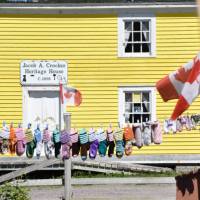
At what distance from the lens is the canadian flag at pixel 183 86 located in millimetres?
4973

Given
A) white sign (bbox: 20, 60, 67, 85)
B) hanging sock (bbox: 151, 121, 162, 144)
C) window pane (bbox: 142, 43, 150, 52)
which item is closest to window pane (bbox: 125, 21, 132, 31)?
window pane (bbox: 142, 43, 150, 52)

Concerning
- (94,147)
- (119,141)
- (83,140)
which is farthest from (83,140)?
(119,141)

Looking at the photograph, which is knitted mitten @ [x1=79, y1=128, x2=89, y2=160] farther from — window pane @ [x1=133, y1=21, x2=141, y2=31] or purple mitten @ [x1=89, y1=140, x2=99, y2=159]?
window pane @ [x1=133, y1=21, x2=141, y2=31]

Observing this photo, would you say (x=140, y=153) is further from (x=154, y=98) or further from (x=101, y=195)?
(x=101, y=195)

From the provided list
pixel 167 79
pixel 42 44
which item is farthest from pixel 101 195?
pixel 167 79

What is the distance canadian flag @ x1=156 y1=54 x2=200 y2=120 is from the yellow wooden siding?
44.2ft

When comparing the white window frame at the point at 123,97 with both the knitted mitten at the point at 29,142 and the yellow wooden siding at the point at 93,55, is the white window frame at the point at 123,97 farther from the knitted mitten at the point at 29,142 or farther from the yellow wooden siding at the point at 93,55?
the knitted mitten at the point at 29,142

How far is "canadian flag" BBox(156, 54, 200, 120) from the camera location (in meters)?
4.97

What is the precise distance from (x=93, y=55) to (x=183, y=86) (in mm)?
13847

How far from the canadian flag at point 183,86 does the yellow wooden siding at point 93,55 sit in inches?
531

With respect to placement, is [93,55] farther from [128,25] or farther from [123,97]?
[123,97]

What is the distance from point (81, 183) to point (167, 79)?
11.8 meters

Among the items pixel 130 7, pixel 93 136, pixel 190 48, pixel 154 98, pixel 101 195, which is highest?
pixel 130 7

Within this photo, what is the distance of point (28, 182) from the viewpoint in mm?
16516
